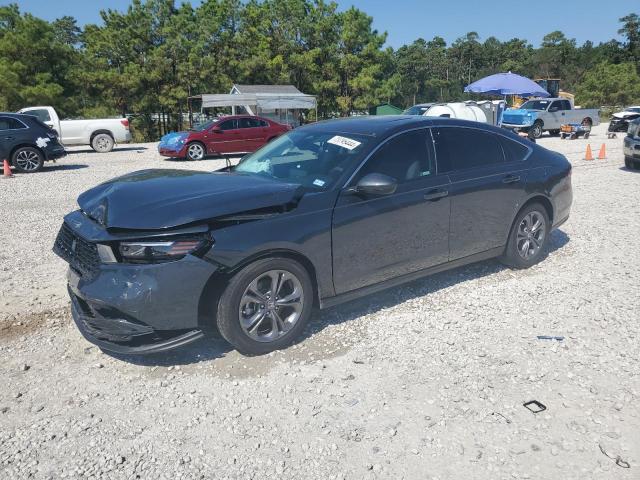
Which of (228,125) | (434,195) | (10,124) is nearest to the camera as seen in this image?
(434,195)

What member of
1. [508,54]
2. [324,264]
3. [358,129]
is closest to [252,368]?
[324,264]

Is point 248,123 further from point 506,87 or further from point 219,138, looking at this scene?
point 506,87

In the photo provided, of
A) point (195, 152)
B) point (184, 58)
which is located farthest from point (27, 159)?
point (184, 58)

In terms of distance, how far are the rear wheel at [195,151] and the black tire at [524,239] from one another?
1371 cm

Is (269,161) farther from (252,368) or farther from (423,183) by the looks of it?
(252,368)

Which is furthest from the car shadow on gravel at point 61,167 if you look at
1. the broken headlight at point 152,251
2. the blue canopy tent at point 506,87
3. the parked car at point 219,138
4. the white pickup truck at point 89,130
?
the blue canopy tent at point 506,87

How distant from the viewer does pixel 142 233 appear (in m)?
3.35

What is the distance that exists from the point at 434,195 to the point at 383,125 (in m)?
0.77

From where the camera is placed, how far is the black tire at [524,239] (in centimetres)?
537

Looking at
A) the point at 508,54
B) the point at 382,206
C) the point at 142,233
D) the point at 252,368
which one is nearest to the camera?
the point at 142,233

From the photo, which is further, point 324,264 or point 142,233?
point 324,264

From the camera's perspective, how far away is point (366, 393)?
3.34m

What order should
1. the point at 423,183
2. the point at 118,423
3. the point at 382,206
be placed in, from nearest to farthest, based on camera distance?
the point at 118,423
the point at 382,206
the point at 423,183

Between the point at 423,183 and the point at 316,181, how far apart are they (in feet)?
3.28
